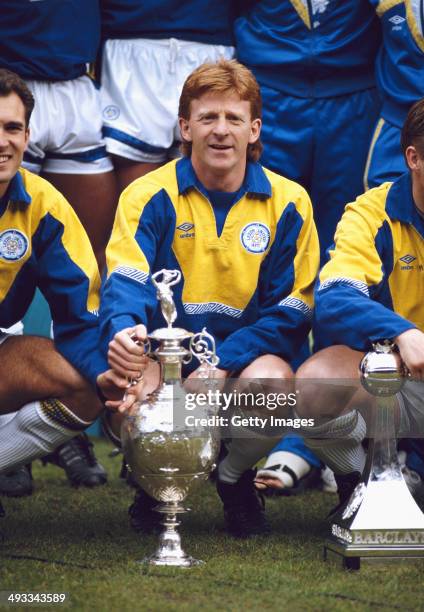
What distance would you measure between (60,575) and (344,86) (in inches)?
81.3

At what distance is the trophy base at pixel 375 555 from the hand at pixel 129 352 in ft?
2.23

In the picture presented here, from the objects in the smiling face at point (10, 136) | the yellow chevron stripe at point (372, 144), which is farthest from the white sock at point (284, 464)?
the smiling face at point (10, 136)

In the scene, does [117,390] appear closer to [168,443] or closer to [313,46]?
[168,443]

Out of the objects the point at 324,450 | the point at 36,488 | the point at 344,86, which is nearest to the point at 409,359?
the point at 324,450

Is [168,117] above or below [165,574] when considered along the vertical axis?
above

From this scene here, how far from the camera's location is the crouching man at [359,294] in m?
3.32

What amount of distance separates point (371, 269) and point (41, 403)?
39.4 inches

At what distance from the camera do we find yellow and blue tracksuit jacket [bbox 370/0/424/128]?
395 cm

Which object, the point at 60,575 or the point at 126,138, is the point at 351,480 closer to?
the point at 60,575

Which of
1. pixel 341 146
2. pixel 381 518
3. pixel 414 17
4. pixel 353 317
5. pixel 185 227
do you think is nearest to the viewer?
pixel 381 518

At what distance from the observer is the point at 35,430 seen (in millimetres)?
3363

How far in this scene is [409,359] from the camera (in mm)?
3025

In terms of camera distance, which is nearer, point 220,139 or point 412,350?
point 412,350

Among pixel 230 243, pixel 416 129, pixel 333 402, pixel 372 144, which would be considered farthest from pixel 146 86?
pixel 333 402
